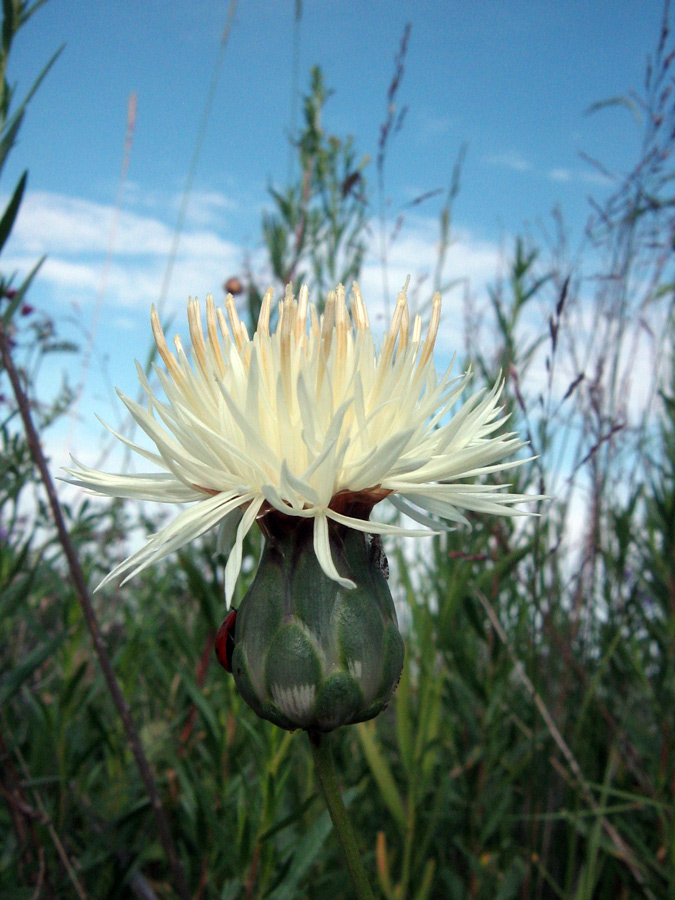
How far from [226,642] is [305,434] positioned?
1.05ft

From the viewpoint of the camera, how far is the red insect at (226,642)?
2.97 ft

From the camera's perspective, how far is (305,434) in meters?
0.80

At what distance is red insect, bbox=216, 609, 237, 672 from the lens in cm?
91

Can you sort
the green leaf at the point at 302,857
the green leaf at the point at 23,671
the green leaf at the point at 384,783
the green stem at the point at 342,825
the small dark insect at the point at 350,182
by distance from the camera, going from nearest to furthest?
the green stem at the point at 342,825
the green leaf at the point at 302,857
the green leaf at the point at 23,671
the green leaf at the point at 384,783
the small dark insect at the point at 350,182

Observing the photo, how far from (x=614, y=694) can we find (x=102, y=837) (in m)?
1.83

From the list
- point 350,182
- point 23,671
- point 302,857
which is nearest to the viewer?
point 302,857

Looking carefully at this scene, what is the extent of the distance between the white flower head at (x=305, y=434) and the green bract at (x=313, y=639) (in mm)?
47

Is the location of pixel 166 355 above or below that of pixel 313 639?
above

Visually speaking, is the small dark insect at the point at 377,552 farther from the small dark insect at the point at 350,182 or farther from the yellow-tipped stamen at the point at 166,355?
the small dark insect at the point at 350,182

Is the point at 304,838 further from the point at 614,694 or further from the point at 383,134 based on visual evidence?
the point at 383,134

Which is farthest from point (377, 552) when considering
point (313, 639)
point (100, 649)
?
point (100, 649)

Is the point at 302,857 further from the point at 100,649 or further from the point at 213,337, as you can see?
the point at 213,337

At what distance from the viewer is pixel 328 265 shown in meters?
2.55

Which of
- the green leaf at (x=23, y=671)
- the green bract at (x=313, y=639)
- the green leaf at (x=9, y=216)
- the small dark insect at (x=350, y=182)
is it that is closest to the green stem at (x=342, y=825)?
the green bract at (x=313, y=639)
